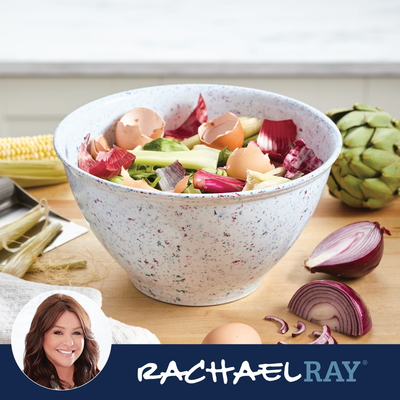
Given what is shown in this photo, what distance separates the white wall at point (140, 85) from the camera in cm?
182

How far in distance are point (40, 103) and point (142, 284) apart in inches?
53.6

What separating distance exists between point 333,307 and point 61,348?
348mm

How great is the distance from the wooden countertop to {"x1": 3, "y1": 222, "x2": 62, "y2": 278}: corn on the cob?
0.8 inches

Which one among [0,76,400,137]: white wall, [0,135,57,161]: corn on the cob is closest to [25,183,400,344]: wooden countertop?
[0,135,57,161]: corn on the cob

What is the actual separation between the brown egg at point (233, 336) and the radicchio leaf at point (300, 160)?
0.78ft

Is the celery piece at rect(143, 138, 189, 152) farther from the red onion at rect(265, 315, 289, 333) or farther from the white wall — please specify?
the white wall

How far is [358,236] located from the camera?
2.42ft

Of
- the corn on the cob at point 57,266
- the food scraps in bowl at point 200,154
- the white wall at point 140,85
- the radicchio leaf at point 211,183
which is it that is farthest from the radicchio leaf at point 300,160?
the white wall at point 140,85

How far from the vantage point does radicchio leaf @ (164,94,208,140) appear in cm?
86

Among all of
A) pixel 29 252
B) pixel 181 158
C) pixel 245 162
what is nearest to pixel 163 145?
pixel 181 158

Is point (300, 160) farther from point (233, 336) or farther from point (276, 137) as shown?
point (233, 336)

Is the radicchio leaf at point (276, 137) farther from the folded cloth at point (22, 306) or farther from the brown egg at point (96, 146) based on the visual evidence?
the folded cloth at point (22, 306)

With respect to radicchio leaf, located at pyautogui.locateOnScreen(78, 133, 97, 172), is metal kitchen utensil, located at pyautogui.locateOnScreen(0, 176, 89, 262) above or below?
below
